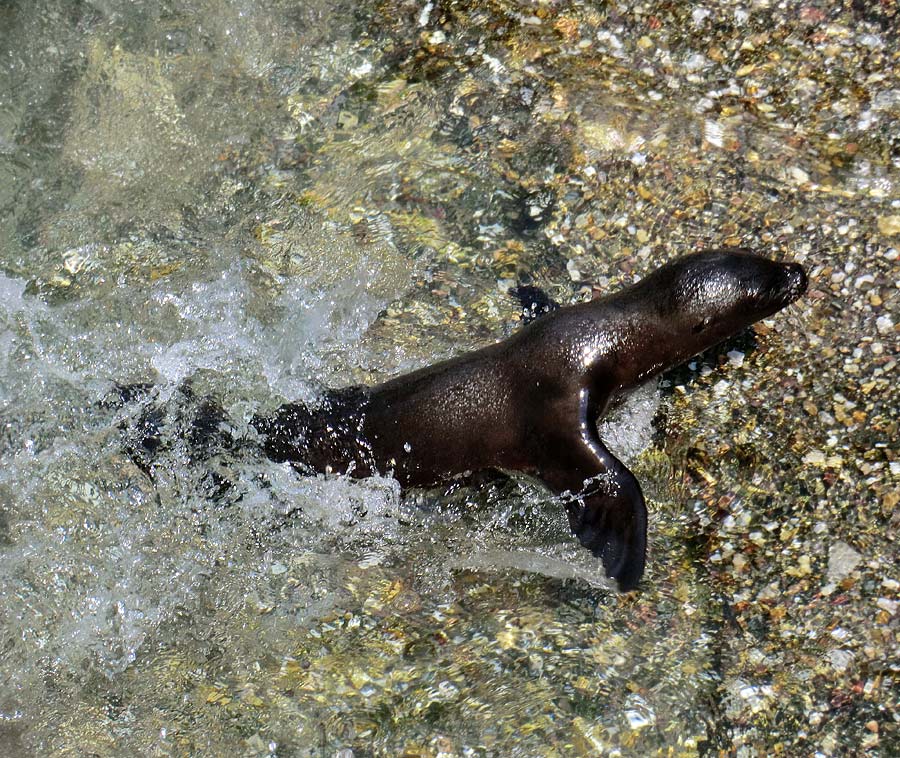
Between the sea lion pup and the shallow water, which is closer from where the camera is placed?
the shallow water

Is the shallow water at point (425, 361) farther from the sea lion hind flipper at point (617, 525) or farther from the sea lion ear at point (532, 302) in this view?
the sea lion hind flipper at point (617, 525)

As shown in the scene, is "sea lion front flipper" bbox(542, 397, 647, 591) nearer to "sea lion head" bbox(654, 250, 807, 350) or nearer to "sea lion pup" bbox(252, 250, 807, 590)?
"sea lion pup" bbox(252, 250, 807, 590)

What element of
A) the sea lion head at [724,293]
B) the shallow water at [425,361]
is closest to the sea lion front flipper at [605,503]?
the shallow water at [425,361]

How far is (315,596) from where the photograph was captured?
5.11m

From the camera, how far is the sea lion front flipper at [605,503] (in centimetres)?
475

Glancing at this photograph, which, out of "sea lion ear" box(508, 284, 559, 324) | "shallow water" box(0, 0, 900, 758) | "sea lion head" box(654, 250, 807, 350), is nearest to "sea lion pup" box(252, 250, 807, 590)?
"sea lion head" box(654, 250, 807, 350)

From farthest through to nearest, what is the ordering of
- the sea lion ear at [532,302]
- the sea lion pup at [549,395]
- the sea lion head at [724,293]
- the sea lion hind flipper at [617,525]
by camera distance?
the sea lion ear at [532,302] → the sea lion head at [724,293] → the sea lion pup at [549,395] → the sea lion hind flipper at [617,525]

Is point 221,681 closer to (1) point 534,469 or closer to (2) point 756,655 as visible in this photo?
(1) point 534,469

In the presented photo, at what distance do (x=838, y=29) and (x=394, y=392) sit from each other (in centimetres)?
327

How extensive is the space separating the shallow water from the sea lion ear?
85 mm

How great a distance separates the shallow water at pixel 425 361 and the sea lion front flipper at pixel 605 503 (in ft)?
0.77

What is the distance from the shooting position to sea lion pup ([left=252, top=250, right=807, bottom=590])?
194 inches

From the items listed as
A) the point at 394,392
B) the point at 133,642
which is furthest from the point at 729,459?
the point at 133,642

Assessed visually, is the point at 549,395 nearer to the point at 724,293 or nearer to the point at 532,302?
the point at 532,302
